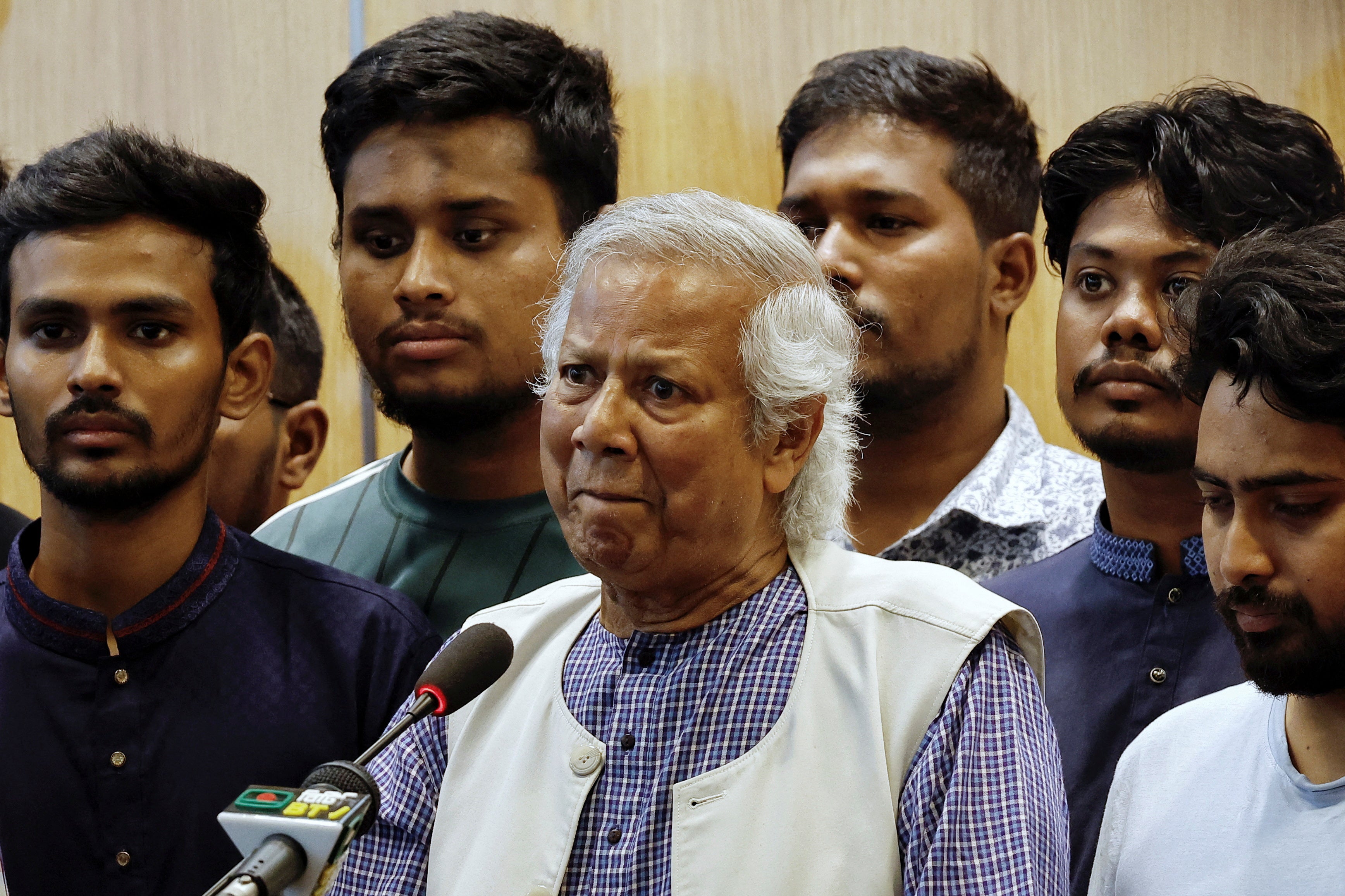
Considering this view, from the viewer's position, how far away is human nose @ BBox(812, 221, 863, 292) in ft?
8.97

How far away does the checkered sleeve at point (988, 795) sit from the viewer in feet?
5.06

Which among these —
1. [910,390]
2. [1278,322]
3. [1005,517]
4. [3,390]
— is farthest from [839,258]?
[3,390]

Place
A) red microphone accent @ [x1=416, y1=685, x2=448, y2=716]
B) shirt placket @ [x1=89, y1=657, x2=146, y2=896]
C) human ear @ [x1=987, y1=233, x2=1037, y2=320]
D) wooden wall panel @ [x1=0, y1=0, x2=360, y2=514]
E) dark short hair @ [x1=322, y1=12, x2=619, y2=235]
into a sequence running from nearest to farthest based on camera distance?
red microphone accent @ [x1=416, y1=685, x2=448, y2=716]
shirt placket @ [x1=89, y1=657, x2=146, y2=896]
dark short hair @ [x1=322, y1=12, x2=619, y2=235]
human ear @ [x1=987, y1=233, x2=1037, y2=320]
wooden wall panel @ [x1=0, y1=0, x2=360, y2=514]

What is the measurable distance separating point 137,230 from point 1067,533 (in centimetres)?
161

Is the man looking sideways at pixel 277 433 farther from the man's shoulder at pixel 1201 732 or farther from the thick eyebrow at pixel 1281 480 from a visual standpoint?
the thick eyebrow at pixel 1281 480

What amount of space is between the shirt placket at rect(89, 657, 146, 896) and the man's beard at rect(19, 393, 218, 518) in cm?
22

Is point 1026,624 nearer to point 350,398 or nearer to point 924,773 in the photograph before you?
point 924,773

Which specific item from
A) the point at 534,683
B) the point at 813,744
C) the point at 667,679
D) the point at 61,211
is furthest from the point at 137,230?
the point at 813,744

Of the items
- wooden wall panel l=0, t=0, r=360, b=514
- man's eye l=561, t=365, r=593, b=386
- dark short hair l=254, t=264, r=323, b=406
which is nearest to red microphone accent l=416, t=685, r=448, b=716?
man's eye l=561, t=365, r=593, b=386

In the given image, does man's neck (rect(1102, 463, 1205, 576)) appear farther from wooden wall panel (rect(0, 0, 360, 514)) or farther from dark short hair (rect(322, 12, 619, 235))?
wooden wall panel (rect(0, 0, 360, 514))

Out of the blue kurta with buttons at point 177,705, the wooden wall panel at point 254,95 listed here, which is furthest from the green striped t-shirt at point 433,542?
the wooden wall panel at point 254,95

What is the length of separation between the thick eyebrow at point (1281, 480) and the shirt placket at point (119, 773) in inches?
56.5

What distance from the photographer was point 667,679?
5.83 ft

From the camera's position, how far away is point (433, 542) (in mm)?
2582
